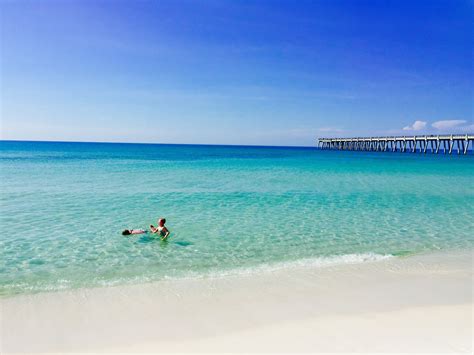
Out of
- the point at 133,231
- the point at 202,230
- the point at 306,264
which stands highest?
the point at 133,231

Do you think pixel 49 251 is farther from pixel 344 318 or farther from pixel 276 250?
pixel 344 318

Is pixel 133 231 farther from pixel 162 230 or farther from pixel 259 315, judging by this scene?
pixel 259 315

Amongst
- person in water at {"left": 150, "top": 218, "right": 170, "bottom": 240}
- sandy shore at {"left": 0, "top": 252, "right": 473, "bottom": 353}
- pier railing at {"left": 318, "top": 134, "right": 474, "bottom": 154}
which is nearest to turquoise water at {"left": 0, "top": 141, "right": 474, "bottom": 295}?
person in water at {"left": 150, "top": 218, "right": 170, "bottom": 240}

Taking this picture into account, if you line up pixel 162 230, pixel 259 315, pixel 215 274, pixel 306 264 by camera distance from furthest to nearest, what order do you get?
pixel 162 230 < pixel 306 264 < pixel 215 274 < pixel 259 315

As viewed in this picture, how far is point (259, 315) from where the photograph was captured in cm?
Answer: 545

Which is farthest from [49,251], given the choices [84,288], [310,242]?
[310,242]

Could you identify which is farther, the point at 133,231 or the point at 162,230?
the point at 133,231

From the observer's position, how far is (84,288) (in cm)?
656

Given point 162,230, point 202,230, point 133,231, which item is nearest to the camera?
point 162,230

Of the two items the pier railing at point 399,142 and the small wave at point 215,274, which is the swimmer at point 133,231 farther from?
the pier railing at point 399,142

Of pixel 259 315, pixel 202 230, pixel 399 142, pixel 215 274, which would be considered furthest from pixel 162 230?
pixel 399 142

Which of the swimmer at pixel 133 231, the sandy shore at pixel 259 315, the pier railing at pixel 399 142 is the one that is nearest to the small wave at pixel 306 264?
the sandy shore at pixel 259 315

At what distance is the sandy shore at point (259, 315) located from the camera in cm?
462

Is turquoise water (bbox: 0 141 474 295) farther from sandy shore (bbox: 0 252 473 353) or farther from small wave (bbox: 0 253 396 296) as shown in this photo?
sandy shore (bbox: 0 252 473 353)
